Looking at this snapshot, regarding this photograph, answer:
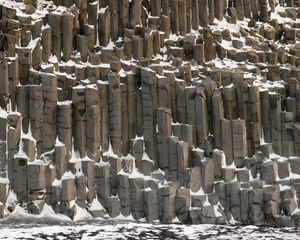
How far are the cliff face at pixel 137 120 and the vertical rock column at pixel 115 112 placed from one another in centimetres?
5

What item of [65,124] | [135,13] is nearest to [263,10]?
[135,13]

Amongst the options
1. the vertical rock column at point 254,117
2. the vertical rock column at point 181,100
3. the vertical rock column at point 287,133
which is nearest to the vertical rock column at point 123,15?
the vertical rock column at point 181,100

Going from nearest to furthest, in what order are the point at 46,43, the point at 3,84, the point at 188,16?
the point at 3,84 → the point at 46,43 → the point at 188,16

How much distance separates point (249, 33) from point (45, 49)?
452 inches

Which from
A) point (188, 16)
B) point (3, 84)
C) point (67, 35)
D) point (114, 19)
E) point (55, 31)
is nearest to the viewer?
point (3, 84)

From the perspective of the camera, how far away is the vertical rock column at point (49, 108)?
84.5 ft

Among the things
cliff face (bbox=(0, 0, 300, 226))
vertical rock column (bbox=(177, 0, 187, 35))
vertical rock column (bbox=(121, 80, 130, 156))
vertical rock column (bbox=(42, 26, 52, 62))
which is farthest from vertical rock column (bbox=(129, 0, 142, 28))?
vertical rock column (bbox=(121, 80, 130, 156))

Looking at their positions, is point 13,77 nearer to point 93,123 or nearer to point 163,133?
point 93,123

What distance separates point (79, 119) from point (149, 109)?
10.1 ft

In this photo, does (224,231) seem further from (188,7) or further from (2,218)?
(188,7)

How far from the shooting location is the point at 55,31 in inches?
1126

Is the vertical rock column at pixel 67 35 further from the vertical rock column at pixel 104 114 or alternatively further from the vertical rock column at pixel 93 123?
the vertical rock column at pixel 93 123

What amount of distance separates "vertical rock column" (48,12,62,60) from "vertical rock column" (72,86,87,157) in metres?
3.01

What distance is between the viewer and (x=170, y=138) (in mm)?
26031
